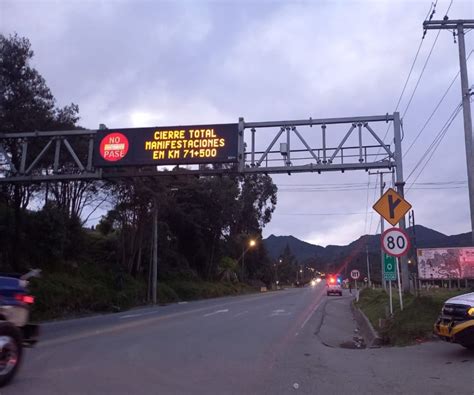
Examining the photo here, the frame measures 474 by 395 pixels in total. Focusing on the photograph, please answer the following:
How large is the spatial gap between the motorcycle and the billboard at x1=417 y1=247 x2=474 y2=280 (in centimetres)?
4065

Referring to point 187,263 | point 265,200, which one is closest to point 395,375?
point 187,263

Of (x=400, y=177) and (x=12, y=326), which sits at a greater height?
(x=400, y=177)

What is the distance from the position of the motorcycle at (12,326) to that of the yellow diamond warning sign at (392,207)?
990 centimetres

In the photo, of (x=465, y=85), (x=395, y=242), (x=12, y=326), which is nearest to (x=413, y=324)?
(x=395, y=242)

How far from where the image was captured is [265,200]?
7506 cm

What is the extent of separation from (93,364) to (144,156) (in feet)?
40.4

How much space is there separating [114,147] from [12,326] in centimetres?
1493

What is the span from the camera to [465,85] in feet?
53.4

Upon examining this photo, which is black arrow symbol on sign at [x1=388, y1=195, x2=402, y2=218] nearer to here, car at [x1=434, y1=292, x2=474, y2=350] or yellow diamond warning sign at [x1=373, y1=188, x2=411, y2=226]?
yellow diamond warning sign at [x1=373, y1=188, x2=411, y2=226]

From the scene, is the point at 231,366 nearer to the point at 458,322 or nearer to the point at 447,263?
the point at 458,322

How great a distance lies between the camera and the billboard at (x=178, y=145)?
69.8 feet

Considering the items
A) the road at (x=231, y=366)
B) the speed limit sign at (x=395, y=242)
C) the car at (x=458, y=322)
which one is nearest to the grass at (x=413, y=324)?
the road at (x=231, y=366)

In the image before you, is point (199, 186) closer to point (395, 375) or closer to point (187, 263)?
point (187, 263)

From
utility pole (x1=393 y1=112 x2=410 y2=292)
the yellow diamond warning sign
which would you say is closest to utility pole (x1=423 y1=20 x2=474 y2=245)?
the yellow diamond warning sign
